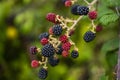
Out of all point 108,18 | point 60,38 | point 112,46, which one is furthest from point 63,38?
point 112,46

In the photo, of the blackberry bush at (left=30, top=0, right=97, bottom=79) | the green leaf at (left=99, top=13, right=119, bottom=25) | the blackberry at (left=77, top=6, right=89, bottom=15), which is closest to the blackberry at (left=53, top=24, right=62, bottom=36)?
the blackberry bush at (left=30, top=0, right=97, bottom=79)

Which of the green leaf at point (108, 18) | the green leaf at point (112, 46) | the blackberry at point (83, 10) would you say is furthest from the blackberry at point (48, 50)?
the green leaf at point (112, 46)

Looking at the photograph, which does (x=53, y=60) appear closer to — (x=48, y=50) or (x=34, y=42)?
(x=48, y=50)

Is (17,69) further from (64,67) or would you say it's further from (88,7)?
(88,7)

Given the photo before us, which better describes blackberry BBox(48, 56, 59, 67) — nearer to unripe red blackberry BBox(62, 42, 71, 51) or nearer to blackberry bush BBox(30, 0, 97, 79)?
blackberry bush BBox(30, 0, 97, 79)

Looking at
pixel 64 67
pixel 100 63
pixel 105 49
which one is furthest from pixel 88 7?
pixel 64 67

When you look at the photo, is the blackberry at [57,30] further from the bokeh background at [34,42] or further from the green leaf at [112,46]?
the bokeh background at [34,42]
